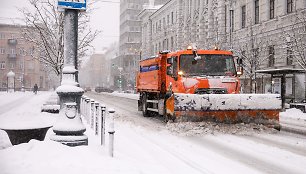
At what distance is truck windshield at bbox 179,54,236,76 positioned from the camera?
13.7 meters

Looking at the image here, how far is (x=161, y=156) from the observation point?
8297 millimetres

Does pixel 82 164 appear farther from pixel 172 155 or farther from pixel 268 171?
pixel 268 171

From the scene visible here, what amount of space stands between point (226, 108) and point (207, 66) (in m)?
2.29

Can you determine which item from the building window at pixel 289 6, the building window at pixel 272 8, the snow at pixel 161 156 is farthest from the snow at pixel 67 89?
the building window at pixel 272 8

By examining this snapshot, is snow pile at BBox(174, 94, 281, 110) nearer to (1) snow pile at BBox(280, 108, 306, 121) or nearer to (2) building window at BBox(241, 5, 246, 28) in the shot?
(1) snow pile at BBox(280, 108, 306, 121)

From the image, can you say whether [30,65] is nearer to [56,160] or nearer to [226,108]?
[226,108]

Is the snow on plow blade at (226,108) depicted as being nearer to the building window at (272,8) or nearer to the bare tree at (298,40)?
the bare tree at (298,40)

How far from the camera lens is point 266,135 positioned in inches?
455

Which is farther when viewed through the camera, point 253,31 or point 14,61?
point 14,61

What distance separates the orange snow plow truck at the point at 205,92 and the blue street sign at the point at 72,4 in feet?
16.1

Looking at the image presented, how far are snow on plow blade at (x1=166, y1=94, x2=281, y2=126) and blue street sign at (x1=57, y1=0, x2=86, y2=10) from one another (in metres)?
4.89

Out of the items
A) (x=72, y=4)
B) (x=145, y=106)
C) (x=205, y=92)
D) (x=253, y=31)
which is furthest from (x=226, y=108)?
(x=253, y=31)

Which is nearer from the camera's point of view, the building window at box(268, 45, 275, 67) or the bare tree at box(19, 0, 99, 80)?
the bare tree at box(19, 0, 99, 80)

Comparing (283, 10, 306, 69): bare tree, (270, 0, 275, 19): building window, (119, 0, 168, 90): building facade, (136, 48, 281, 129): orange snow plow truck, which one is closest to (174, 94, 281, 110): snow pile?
(136, 48, 281, 129): orange snow plow truck
